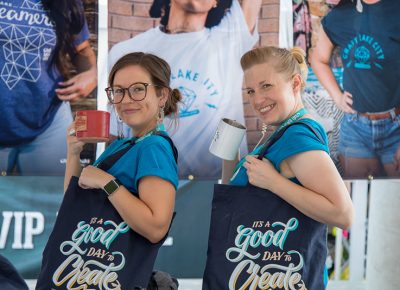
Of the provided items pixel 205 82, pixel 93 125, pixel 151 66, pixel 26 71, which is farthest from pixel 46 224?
pixel 151 66

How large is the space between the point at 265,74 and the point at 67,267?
0.69 m

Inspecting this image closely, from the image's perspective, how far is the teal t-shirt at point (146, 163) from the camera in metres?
1.26

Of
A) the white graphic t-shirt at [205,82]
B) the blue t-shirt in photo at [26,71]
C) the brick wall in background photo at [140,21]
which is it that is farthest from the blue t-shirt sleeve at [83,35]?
the white graphic t-shirt at [205,82]

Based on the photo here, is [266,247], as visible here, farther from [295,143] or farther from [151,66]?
[151,66]

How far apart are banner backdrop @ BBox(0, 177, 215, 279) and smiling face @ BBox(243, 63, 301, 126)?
1.63 m

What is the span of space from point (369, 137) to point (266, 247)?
1.55 meters

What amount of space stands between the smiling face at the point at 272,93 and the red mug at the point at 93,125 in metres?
0.41

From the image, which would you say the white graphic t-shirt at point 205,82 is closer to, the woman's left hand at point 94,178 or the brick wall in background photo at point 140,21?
the brick wall in background photo at point 140,21

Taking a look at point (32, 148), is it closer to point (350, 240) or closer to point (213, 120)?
point (213, 120)

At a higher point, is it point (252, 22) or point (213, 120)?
point (252, 22)

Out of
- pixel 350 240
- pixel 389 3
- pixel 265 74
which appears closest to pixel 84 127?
pixel 265 74

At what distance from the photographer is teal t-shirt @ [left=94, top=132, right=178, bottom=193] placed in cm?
126

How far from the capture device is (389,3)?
2580 millimetres

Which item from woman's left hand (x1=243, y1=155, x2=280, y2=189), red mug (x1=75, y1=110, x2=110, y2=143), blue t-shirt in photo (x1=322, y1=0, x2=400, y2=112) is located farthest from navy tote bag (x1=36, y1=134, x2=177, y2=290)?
blue t-shirt in photo (x1=322, y1=0, x2=400, y2=112)
